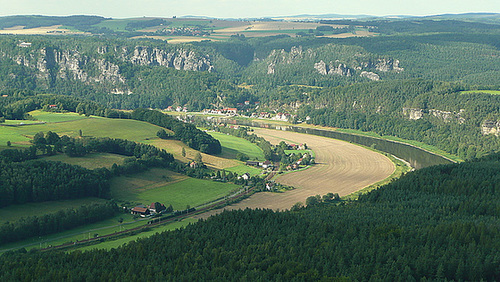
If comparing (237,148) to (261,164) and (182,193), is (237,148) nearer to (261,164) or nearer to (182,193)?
(261,164)

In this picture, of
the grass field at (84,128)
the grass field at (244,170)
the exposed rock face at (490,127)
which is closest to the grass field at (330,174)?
the grass field at (244,170)

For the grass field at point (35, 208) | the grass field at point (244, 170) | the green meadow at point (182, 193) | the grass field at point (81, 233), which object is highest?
the grass field at point (35, 208)

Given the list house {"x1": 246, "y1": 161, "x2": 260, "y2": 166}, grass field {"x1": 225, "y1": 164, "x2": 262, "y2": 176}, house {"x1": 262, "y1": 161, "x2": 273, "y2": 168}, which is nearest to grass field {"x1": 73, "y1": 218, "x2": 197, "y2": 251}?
grass field {"x1": 225, "y1": 164, "x2": 262, "y2": 176}

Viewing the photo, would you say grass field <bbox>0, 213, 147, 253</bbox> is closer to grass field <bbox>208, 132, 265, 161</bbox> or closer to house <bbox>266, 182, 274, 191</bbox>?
house <bbox>266, 182, 274, 191</bbox>

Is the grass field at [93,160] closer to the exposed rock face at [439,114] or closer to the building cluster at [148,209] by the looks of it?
the building cluster at [148,209]

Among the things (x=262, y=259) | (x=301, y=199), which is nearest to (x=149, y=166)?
(x=301, y=199)

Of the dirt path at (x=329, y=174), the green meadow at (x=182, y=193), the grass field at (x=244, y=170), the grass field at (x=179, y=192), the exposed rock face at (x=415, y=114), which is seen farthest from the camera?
the exposed rock face at (x=415, y=114)

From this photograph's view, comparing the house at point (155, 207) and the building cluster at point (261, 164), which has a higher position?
the house at point (155, 207)

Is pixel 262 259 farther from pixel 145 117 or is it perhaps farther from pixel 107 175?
pixel 145 117
